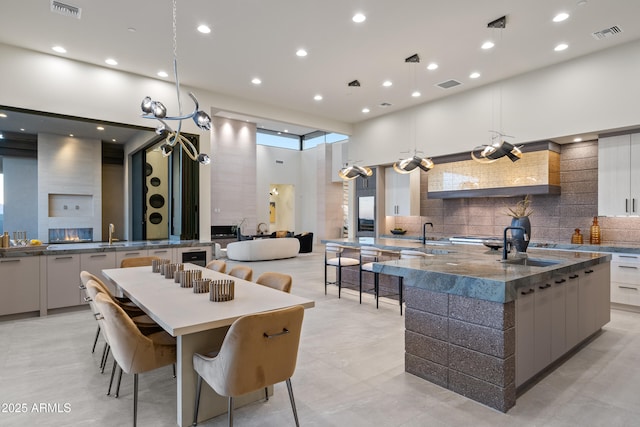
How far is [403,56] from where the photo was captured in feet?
17.6

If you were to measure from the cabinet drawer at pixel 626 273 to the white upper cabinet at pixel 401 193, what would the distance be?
12.5 ft

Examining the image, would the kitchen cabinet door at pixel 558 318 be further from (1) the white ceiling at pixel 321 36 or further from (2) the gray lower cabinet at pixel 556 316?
(1) the white ceiling at pixel 321 36

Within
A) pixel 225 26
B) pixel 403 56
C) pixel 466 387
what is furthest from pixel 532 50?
pixel 466 387

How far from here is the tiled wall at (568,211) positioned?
216 inches

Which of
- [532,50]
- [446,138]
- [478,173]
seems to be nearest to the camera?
[532,50]

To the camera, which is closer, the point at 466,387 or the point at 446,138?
the point at 466,387

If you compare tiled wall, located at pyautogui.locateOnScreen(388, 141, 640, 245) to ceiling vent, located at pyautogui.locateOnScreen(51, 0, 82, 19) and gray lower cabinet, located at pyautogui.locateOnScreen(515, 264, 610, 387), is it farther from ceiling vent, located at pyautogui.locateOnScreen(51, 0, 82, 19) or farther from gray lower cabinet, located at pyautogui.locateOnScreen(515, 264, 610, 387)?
ceiling vent, located at pyautogui.locateOnScreen(51, 0, 82, 19)

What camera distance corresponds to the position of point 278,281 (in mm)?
2908

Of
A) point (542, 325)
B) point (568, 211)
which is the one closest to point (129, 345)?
point (542, 325)

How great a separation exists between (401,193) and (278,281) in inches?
237

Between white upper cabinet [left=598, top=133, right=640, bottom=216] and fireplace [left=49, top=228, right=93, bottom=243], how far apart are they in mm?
10776

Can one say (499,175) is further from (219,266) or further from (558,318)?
(219,266)

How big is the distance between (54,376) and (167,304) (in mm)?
1476

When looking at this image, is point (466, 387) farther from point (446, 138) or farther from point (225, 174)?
point (225, 174)
